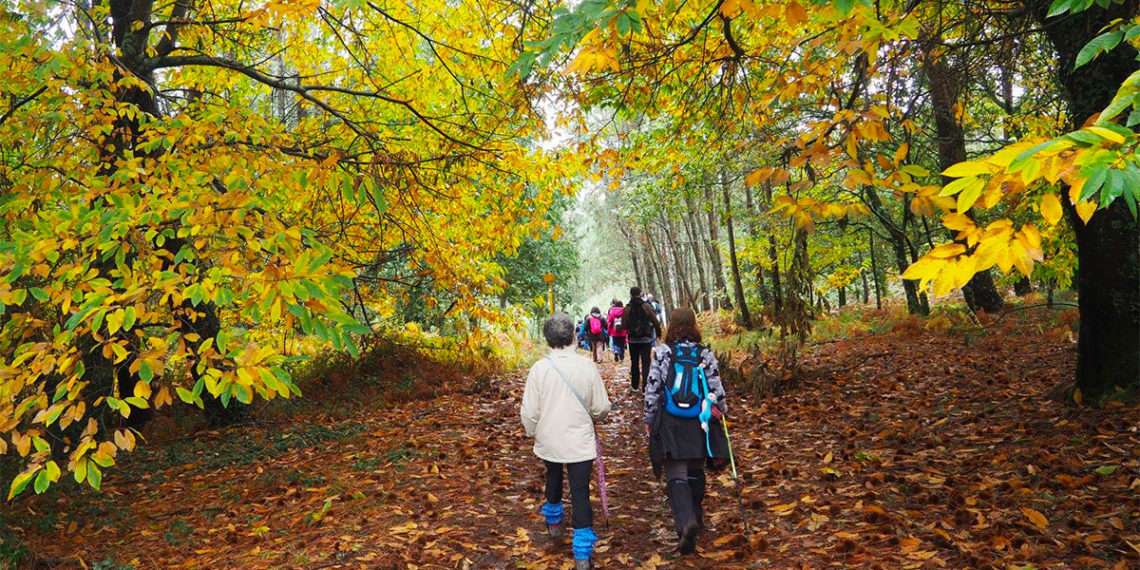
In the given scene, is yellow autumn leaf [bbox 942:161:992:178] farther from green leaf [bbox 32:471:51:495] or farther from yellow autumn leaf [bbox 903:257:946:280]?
green leaf [bbox 32:471:51:495]

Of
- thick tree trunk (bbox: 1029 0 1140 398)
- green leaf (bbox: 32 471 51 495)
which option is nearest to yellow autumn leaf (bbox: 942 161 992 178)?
green leaf (bbox: 32 471 51 495)

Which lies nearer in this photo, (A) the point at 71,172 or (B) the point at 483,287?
(A) the point at 71,172

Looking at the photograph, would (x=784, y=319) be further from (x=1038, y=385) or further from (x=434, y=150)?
(x=434, y=150)

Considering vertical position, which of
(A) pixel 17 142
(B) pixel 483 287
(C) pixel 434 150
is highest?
(C) pixel 434 150

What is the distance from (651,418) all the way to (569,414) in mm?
685

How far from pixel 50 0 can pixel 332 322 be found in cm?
388

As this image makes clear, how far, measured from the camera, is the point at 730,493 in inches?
234

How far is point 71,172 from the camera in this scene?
4633 mm

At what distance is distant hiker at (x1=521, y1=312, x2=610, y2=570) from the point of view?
447cm

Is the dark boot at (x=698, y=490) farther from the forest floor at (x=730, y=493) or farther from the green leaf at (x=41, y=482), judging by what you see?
the green leaf at (x=41, y=482)

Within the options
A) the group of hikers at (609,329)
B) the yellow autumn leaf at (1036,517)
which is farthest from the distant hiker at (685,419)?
the group of hikers at (609,329)

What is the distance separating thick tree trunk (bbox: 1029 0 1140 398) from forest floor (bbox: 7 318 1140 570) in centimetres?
42

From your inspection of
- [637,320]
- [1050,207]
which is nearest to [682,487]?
[1050,207]

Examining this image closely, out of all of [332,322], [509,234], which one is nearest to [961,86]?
[509,234]
